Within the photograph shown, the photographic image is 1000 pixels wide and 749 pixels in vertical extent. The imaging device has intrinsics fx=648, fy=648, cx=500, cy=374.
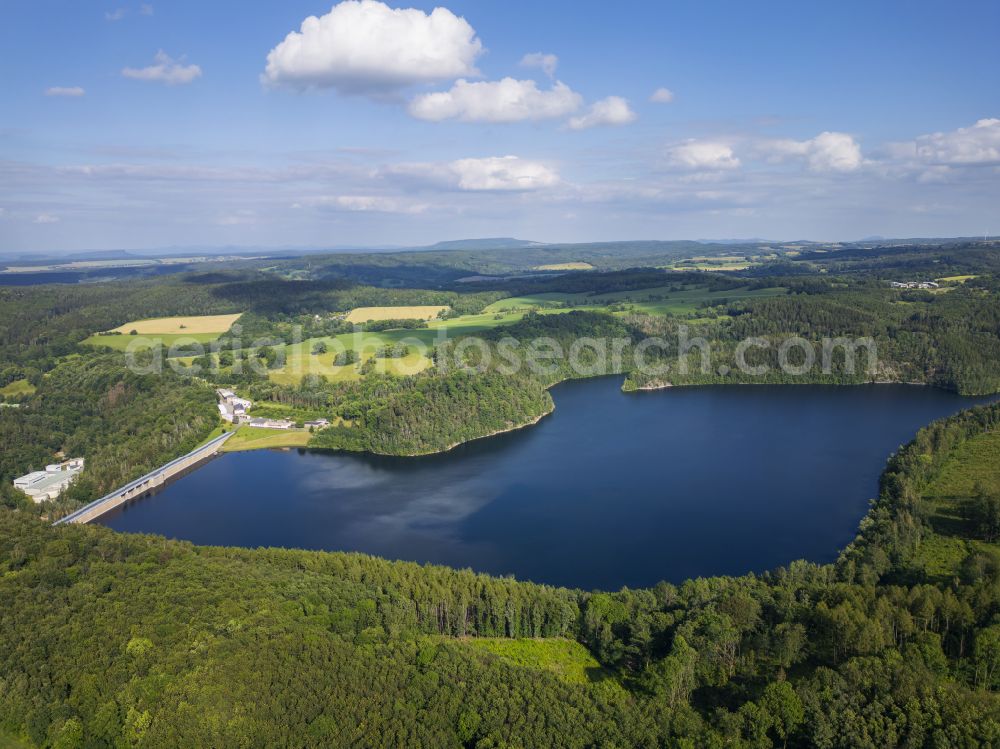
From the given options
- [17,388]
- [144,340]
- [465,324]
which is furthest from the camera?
[465,324]

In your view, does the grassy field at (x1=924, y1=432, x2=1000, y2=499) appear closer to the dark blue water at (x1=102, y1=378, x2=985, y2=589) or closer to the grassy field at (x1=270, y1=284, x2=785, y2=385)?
the dark blue water at (x1=102, y1=378, x2=985, y2=589)

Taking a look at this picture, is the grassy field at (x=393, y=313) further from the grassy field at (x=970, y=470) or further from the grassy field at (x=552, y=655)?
the grassy field at (x=552, y=655)

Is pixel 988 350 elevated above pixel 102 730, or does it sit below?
above

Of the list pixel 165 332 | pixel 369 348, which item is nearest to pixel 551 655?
pixel 369 348

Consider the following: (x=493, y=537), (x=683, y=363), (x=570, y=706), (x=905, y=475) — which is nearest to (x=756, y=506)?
(x=905, y=475)

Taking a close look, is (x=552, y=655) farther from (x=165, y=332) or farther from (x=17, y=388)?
(x=165, y=332)

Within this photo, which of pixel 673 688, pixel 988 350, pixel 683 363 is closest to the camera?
pixel 673 688

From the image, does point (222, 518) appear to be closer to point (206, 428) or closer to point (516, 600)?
point (206, 428)
